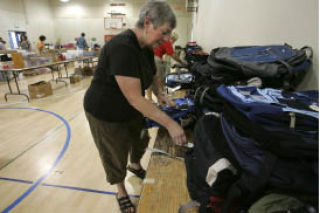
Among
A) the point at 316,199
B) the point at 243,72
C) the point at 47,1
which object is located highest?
the point at 47,1

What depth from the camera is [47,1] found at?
12344mm

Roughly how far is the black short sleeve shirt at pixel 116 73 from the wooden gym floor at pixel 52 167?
2.90ft

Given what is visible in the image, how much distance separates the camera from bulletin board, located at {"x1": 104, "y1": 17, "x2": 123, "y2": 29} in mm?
12641

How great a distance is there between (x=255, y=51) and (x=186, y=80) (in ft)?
3.87

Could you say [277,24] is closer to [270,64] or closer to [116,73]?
[270,64]

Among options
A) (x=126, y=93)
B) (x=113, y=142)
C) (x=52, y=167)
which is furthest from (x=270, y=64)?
(x=52, y=167)

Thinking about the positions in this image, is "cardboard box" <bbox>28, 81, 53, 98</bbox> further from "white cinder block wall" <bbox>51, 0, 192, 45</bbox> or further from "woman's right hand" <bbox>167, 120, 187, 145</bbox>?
"white cinder block wall" <bbox>51, 0, 192, 45</bbox>

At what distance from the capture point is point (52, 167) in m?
2.03

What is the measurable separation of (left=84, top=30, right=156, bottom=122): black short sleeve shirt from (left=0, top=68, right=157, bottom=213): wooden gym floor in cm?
88

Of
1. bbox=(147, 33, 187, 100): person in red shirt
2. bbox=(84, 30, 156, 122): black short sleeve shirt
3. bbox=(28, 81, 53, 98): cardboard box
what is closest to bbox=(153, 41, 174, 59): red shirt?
bbox=(147, 33, 187, 100): person in red shirt

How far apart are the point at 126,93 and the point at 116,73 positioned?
102mm

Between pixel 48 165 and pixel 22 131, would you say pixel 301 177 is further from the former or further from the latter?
pixel 22 131

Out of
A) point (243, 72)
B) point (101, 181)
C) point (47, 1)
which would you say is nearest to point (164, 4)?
point (243, 72)

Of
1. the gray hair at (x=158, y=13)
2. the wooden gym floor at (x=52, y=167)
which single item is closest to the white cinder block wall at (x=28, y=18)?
the wooden gym floor at (x=52, y=167)
